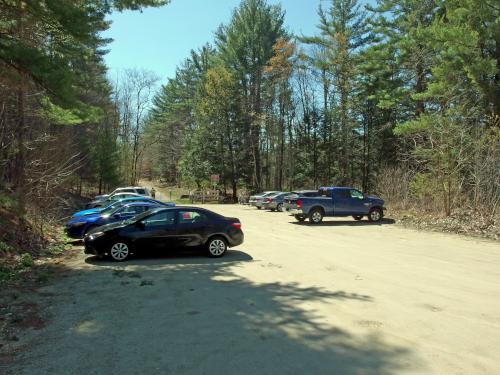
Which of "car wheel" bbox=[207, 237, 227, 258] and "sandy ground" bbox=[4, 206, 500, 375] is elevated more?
"car wheel" bbox=[207, 237, 227, 258]

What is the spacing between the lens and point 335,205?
24094 mm

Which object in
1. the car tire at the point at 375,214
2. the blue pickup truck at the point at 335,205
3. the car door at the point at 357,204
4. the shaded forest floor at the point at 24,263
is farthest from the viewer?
the car tire at the point at 375,214

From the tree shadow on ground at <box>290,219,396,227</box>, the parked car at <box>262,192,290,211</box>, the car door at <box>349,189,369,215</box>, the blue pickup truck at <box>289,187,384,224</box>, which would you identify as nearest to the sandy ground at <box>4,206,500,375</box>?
the tree shadow on ground at <box>290,219,396,227</box>

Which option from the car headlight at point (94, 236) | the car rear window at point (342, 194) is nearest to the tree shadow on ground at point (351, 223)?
the car rear window at point (342, 194)

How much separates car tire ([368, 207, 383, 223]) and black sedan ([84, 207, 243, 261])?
13619mm

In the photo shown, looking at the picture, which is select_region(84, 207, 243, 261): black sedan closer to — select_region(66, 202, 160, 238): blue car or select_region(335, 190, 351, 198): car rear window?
select_region(66, 202, 160, 238): blue car

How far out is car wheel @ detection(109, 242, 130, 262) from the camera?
11.7m

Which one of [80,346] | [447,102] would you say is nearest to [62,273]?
[80,346]

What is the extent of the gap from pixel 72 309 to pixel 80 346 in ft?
6.44

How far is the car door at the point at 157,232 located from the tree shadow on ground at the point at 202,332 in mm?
2417

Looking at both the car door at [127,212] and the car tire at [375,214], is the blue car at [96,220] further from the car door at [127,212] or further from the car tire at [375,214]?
the car tire at [375,214]

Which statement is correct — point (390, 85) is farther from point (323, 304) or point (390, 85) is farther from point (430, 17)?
point (323, 304)

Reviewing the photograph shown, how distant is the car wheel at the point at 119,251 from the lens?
38.3 feet

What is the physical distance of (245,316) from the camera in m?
6.72
